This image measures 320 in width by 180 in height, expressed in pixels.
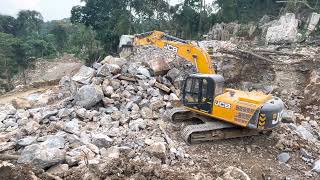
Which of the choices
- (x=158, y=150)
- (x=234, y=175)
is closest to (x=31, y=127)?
(x=158, y=150)

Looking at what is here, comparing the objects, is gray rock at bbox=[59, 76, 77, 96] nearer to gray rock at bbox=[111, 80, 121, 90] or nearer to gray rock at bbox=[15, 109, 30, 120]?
gray rock at bbox=[111, 80, 121, 90]

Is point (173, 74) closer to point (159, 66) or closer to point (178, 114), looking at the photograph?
point (159, 66)

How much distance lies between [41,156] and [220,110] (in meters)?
3.92

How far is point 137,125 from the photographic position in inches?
336

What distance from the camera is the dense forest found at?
2392 cm

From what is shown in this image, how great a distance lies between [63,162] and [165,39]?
525 cm

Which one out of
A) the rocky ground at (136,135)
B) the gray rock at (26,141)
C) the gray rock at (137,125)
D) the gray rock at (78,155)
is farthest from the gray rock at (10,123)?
the gray rock at (137,125)

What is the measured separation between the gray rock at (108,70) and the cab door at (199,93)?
3021 millimetres

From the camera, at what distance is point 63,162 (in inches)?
262

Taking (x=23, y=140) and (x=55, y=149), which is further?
(x=23, y=140)

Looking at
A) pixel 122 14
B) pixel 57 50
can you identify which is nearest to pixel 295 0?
pixel 122 14

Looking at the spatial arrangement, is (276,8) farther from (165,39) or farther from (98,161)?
Answer: (98,161)

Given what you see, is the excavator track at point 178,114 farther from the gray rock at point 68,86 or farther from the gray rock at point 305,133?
the gray rock at point 68,86

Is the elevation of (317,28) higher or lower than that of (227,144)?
higher
